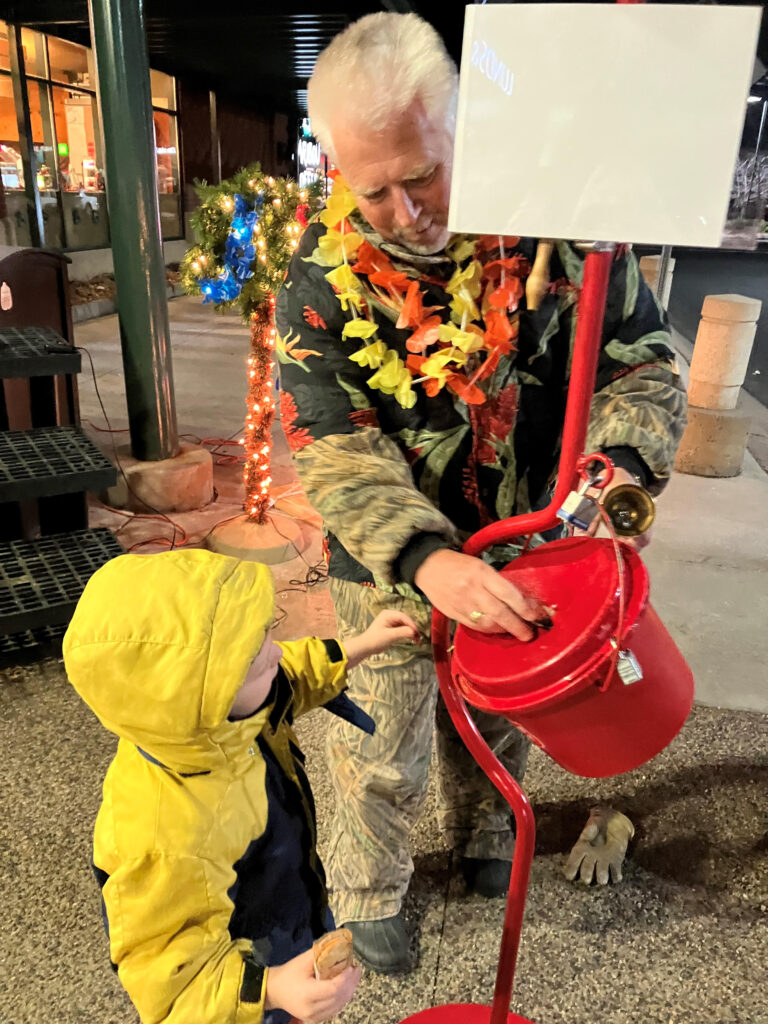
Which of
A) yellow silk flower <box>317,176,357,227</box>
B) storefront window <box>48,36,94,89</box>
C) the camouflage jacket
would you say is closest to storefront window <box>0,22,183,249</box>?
storefront window <box>48,36,94,89</box>

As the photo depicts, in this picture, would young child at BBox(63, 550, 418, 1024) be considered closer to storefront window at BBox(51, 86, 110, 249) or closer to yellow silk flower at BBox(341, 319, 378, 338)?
yellow silk flower at BBox(341, 319, 378, 338)

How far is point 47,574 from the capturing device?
3123mm

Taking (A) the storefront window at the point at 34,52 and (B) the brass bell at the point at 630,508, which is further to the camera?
(A) the storefront window at the point at 34,52

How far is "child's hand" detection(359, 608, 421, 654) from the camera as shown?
1531mm

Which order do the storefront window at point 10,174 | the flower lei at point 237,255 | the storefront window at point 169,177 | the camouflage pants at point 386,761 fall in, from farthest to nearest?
the storefront window at point 169,177, the storefront window at point 10,174, the flower lei at point 237,255, the camouflage pants at point 386,761

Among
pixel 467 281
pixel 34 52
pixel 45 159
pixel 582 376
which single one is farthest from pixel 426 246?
pixel 34 52

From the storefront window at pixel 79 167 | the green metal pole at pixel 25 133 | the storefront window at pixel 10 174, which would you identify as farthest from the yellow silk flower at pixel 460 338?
the storefront window at pixel 79 167

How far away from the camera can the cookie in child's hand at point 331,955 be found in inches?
40.8

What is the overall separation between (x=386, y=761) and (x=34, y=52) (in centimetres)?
1203

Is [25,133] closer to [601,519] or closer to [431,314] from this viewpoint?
[431,314]

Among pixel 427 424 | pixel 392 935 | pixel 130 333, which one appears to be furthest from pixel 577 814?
pixel 130 333

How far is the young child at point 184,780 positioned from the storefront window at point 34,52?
1194cm

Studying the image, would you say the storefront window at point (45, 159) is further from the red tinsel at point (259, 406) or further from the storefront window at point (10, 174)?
the red tinsel at point (259, 406)

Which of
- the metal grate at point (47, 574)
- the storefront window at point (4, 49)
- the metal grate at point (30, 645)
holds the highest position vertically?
the storefront window at point (4, 49)
